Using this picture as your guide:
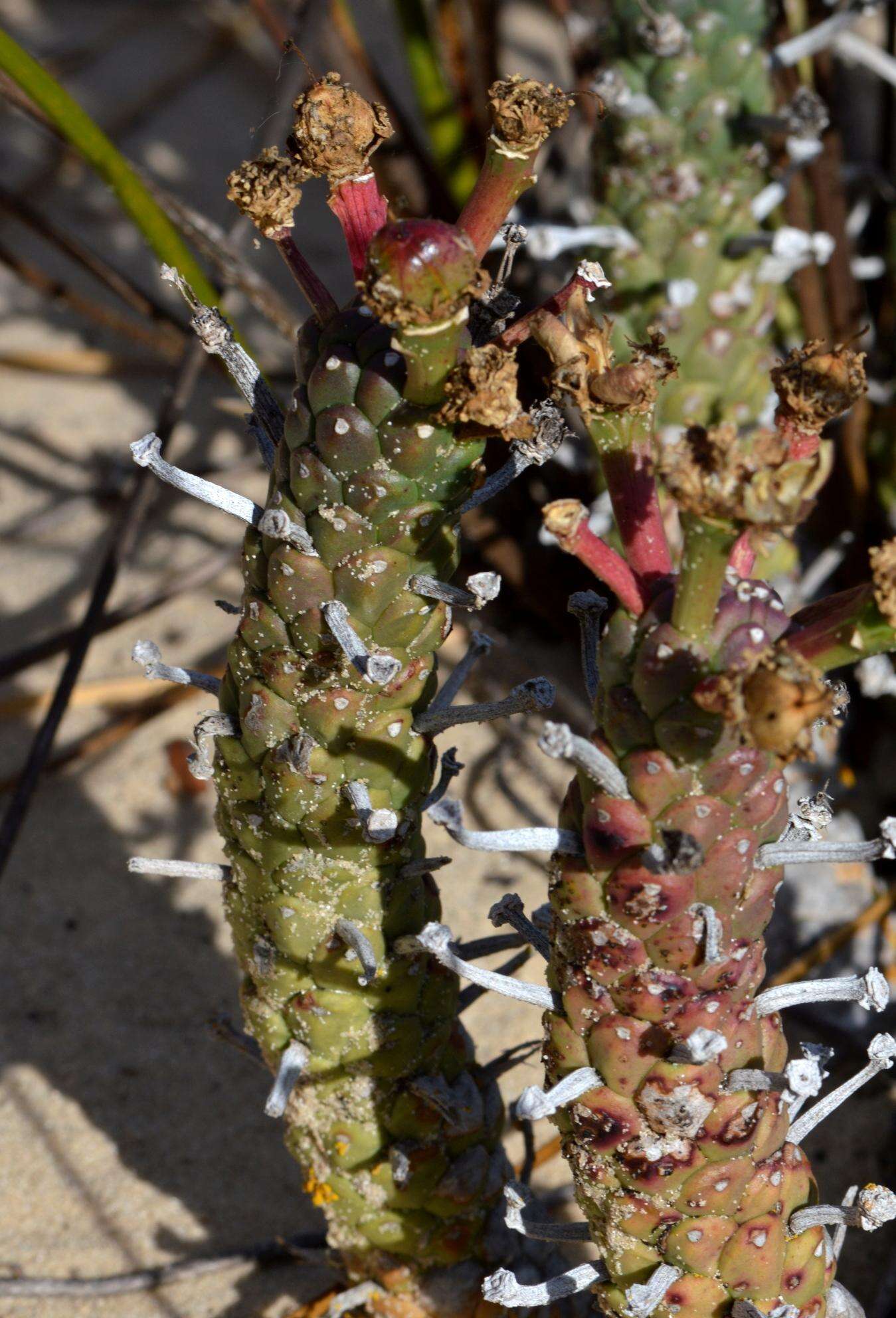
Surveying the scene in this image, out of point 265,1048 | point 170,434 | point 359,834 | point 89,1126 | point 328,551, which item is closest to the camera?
point 328,551

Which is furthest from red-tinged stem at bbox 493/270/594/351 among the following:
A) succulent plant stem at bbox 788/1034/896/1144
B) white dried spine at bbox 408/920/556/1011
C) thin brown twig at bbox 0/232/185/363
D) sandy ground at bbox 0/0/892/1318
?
thin brown twig at bbox 0/232/185/363

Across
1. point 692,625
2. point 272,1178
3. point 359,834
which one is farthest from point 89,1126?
point 692,625

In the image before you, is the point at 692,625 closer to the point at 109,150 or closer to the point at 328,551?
the point at 328,551

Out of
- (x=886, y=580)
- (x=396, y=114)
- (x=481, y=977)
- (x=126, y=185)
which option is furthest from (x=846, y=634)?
(x=396, y=114)

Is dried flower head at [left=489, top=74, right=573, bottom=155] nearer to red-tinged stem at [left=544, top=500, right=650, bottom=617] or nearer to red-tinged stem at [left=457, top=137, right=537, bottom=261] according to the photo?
red-tinged stem at [left=457, top=137, right=537, bottom=261]

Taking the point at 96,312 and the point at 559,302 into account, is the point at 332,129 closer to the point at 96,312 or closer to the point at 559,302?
the point at 559,302

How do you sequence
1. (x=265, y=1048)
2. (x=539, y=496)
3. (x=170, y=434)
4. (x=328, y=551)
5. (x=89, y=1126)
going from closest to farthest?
1. (x=328, y=551)
2. (x=265, y=1048)
3. (x=89, y=1126)
4. (x=170, y=434)
5. (x=539, y=496)
